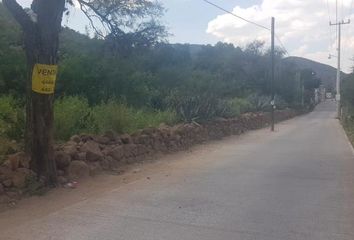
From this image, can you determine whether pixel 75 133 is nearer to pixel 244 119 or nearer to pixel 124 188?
pixel 124 188

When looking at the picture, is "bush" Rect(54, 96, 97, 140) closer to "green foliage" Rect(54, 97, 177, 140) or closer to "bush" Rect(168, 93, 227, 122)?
"green foliage" Rect(54, 97, 177, 140)

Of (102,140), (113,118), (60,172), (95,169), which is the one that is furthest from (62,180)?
(113,118)

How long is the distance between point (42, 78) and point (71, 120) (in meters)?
3.39

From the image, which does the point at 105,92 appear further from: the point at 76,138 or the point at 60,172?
the point at 60,172

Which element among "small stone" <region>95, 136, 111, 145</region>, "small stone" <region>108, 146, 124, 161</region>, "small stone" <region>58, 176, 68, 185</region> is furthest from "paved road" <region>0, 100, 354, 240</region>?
"small stone" <region>95, 136, 111, 145</region>

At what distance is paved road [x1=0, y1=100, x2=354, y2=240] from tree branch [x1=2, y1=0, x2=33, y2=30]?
3109 millimetres

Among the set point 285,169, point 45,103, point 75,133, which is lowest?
point 285,169

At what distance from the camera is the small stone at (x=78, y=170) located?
10.5 meters

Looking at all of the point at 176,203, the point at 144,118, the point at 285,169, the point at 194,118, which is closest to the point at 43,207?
the point at 176,203

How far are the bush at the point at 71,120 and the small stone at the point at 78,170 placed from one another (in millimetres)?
1729

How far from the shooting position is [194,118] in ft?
70.9

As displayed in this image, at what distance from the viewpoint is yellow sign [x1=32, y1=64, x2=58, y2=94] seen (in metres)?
9.31

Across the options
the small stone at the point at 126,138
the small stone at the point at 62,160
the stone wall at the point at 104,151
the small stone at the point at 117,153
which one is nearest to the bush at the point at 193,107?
the stone wall at the point at 104,151

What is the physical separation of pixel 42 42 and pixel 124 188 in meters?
2.89
